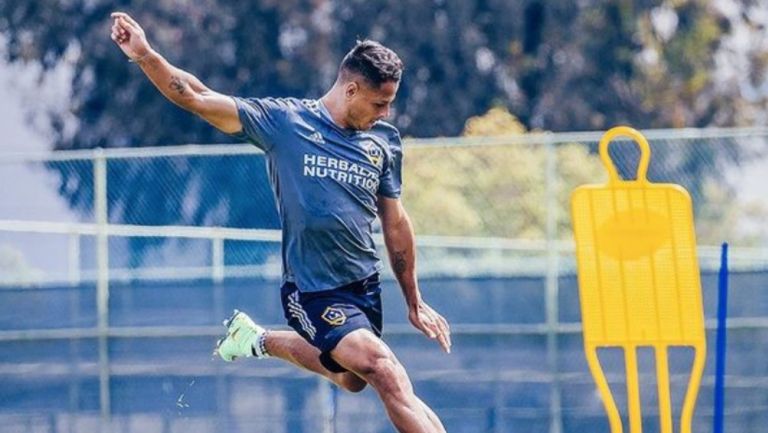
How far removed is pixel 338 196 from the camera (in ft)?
29.7

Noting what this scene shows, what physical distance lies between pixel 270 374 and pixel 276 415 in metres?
0.33

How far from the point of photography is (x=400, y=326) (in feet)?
45.5

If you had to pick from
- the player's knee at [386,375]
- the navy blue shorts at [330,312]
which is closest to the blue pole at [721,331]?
the player's knee at [386,375]

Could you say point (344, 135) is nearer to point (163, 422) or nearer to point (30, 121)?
point (163, 422)

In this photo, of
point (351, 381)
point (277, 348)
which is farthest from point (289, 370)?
point (351, 381)

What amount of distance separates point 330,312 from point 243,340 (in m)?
0.94

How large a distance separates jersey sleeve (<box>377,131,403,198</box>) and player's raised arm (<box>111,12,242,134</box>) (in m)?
0.72

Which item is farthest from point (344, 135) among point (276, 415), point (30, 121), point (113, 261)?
point (30, 121)

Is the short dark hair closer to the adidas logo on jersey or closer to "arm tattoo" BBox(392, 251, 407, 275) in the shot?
the adidas logo on jersey

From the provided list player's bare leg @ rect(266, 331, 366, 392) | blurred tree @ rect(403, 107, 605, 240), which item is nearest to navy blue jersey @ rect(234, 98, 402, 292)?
player's bare leg @ rect(266, 331, 366, 392)

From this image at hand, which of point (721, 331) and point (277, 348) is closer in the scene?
point (721, 331)

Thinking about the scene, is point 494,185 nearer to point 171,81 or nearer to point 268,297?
point 268,297

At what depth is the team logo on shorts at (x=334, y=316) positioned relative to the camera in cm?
909

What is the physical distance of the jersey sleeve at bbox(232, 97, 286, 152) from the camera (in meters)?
9.01
